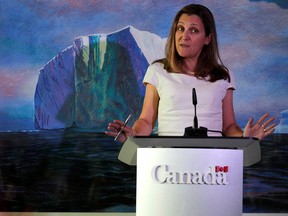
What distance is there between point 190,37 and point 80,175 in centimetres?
138

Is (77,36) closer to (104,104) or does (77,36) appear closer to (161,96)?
(104,104)

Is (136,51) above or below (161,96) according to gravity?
above

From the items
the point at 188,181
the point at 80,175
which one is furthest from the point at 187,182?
the point at 80,175

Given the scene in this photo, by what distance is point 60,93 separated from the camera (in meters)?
4.49

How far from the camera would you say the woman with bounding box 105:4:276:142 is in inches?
157

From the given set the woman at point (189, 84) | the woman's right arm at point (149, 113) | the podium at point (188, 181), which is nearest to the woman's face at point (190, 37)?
the woman at point (189, 84)

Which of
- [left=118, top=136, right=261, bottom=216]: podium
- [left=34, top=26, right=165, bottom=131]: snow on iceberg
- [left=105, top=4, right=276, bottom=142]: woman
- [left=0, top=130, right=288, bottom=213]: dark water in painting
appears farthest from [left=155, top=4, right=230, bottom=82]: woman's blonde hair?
[left=118, top=136, right=261, bottom=216]: podium

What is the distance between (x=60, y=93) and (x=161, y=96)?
909 millimetres

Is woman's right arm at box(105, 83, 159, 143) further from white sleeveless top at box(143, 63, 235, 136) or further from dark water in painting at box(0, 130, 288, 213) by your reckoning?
dark water in painting at box(0, 130, 288, 213)

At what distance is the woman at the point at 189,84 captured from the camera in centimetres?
398

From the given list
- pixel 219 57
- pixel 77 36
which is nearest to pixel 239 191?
pixel 219 57

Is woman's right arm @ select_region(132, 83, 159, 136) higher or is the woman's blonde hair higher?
the woman's blonde hair

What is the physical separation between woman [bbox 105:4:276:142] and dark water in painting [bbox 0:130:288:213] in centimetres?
32

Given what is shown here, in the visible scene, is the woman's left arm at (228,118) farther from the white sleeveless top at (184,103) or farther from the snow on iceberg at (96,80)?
the snow on iceberg at (96,80)
